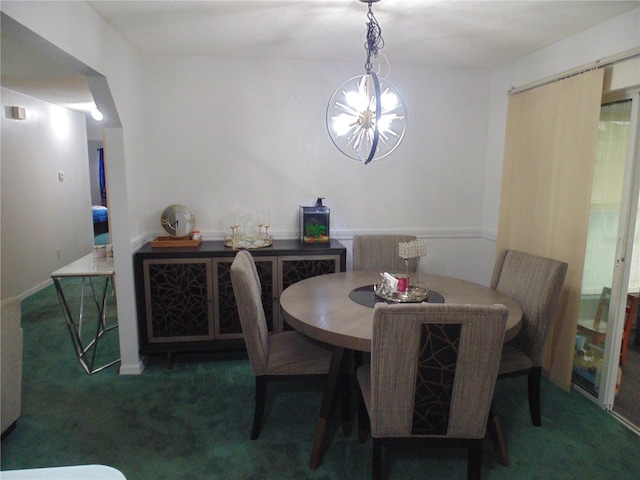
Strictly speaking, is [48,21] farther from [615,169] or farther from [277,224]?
[615,169]

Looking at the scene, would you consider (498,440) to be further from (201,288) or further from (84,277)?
(84,277)

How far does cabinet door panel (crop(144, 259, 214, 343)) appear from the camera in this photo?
2904 millimetres

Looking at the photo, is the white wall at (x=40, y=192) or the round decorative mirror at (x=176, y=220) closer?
the round decorative mirror at (x=176, y=220)

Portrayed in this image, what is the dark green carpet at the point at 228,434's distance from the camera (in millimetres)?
1937

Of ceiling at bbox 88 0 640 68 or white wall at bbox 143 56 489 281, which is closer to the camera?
ceiling at bbox 88 0 640 68

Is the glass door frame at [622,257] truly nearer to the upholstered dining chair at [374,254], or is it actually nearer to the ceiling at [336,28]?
the ceiling at [336,28]

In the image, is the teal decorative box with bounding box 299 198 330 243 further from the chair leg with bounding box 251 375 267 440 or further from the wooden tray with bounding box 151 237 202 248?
the chair leg with bounding box 251 375 267 440

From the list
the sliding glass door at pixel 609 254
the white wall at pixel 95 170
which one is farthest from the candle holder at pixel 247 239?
the white wall at pixel 95 170

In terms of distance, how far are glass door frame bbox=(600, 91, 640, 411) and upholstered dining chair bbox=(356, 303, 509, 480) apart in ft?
4.54

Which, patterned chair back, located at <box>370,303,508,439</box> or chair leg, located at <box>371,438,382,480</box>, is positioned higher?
patterned chair back, located at <box>370,303,508,439</box>

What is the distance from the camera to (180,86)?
321 centimetres

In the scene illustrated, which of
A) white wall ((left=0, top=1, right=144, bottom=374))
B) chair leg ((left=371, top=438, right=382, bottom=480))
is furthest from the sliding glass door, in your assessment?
white wall ((left=0, top=1, right=144, bottom=374))

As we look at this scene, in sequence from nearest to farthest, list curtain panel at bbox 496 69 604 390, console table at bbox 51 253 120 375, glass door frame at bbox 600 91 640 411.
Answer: glass door frame at bbox 600 91 640 411
curtain panel at bbox 496 69 604 390
console table at bbox 51 253 120 375

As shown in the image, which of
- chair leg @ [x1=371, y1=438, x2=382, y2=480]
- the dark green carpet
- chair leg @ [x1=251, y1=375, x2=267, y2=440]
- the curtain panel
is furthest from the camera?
the curtain panel
